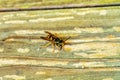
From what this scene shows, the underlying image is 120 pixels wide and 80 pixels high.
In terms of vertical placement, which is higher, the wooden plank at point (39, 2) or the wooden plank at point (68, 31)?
the wooden plank at point (39, 2)

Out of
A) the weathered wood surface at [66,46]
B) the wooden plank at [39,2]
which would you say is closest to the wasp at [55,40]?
the weathered wood surface at [66,46]

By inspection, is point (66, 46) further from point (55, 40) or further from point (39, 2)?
point (39, 2)

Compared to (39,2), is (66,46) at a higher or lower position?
lower

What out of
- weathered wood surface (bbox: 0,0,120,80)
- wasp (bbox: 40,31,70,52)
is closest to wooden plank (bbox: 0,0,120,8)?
weathered wood surface (bbox: 0,0,120,80)

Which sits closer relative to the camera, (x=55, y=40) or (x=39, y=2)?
(x=55, y=40)

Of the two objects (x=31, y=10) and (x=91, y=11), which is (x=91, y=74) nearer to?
(x=91, y=11)

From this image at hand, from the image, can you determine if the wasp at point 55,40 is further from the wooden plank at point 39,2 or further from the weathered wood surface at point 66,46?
the wooden plank at point 39,2

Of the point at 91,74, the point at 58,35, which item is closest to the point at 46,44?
the point at 58,35

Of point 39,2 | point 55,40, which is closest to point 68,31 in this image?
point 55,40
